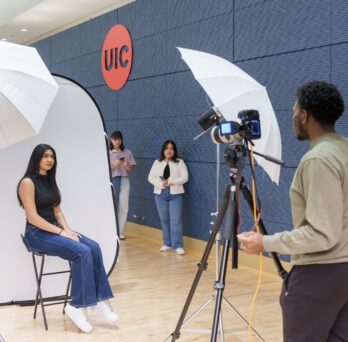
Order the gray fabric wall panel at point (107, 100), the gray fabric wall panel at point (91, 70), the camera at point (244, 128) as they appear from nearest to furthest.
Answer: the camera at point (244, 128) → the gray fabric wall panel at point (107, 100) → the gray fabric wall panel at point (91, 70)

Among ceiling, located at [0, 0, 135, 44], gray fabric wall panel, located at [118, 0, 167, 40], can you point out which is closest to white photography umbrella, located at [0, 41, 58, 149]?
gray fabric wall panel, located at [118, 0, 167, 40]

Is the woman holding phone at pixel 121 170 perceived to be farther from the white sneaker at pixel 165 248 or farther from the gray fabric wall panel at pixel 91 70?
the gray fabric wall panel at pixel 91 70

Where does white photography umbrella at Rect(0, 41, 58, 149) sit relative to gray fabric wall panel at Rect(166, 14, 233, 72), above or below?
below

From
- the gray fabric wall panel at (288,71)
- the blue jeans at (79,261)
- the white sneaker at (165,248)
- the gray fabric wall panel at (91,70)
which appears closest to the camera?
the blue jeans at (79,261)

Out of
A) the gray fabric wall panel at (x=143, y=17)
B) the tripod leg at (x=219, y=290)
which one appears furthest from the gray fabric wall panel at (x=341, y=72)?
the gray fabric wall panel at (x=143, y=17)

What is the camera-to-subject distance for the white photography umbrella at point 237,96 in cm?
268

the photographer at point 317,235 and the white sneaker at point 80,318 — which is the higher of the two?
the photographer at point 317,235

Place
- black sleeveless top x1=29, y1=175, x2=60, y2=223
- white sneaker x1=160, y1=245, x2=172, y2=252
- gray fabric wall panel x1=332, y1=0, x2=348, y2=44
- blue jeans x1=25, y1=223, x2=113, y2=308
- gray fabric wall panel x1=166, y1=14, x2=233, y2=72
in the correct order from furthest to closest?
1. white sneaker x1=160, y1=245, x2=172, y2=252
2. gray fabric wall panel x1=166, y1=14, x2=233, y2=72
3. gray fabric wall panel x1=332, y1=0, x2=348, y2=44
4. black sleeveless top x1=29, y1=175, x2=60, y2=223
5. blue jeans x1=25, y1=223, x2=113, y2=308

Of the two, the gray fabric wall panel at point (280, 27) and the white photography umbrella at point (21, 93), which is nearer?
the white photography umbrella at point (21, 93)

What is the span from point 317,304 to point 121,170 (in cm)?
501

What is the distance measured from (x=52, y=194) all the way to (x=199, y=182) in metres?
2.42

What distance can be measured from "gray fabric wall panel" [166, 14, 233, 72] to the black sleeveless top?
2.52 meters

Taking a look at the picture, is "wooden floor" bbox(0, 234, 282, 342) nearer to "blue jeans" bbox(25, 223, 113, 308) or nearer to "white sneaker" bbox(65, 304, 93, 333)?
"white sneaker" bbox(65, 304, 93, 333)

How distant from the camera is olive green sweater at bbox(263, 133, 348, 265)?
65.7 inches
